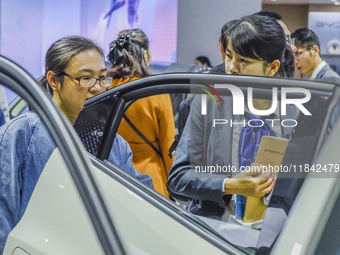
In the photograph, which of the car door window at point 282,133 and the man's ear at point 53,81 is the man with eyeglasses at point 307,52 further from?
the car door window at point 282,133

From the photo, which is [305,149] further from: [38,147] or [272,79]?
[38,147]

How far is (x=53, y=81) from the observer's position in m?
1.33

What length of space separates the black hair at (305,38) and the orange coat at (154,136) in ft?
3.46

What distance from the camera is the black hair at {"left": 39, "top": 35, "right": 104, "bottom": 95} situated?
1336 millimetres

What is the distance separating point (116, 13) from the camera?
4.18 m

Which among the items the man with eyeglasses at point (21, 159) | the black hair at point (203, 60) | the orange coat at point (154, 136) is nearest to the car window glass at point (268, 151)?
the man with eyeglasses at point (21, 159)

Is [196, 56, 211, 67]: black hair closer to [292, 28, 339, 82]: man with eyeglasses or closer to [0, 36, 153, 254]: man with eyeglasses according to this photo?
[292, 28, 339, 82]: man with eyeglasses

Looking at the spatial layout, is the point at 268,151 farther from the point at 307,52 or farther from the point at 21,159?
the point at 307,52

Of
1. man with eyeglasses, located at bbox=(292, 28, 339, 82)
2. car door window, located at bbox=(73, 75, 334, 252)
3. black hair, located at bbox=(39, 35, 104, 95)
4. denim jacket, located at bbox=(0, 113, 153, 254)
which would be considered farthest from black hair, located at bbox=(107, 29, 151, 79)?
car door window, located at bbox=(73, 75, 334, 252)

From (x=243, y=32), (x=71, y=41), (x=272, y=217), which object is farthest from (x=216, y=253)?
(x=71, y=41)

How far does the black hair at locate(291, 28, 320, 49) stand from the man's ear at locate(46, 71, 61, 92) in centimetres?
171

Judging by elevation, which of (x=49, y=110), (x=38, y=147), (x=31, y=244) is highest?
(x=49, y=110)

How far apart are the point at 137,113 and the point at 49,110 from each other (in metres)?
0.86

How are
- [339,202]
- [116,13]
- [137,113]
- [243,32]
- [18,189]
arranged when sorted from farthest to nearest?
[116,13] < [137,113] < [243,32] < [18,189] < [339,202]
